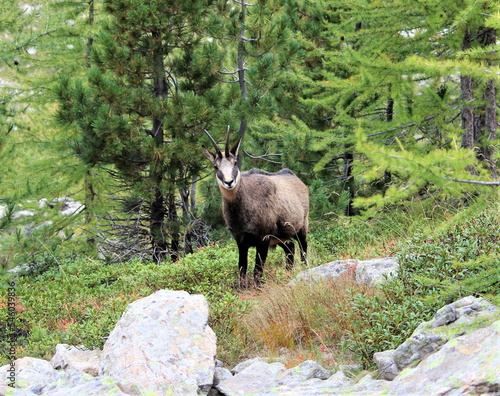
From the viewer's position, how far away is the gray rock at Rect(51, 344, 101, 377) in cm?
496

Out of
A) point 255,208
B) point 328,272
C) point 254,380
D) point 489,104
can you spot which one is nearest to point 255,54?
point 255,208

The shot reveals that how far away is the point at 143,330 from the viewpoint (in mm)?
4551

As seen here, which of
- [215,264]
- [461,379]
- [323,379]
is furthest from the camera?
[215,264]

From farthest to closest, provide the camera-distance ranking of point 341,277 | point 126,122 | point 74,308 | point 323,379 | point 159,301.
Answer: point 126,122
point 74,308
point 341,277
point 159,301
point 323,379

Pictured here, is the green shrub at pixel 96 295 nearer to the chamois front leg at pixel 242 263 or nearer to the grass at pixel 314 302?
the grass at pixel 314 302

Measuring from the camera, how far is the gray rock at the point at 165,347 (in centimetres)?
407

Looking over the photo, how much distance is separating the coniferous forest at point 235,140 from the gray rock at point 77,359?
0.95 ft

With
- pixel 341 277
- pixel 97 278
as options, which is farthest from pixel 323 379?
pixel 97 278

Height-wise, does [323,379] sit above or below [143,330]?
below

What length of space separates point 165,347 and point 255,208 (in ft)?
14.3

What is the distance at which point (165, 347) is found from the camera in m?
4.38

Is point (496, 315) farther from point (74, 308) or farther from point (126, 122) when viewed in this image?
point (126, 122)

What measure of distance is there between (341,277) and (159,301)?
2526 millimetres

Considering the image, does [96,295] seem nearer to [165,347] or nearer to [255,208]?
[255,208]
